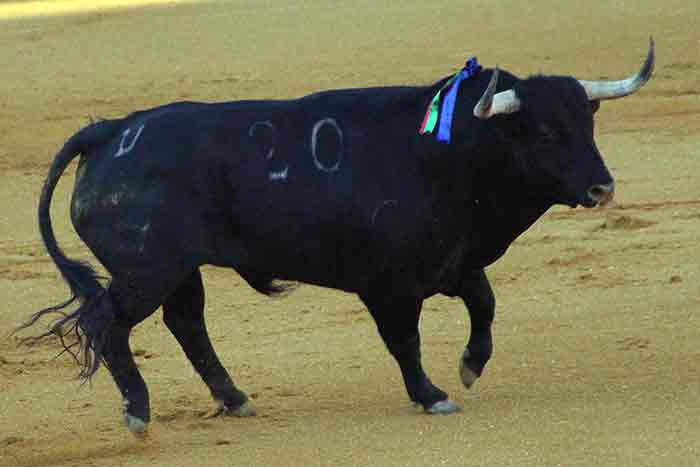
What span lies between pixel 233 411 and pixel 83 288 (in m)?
0.92

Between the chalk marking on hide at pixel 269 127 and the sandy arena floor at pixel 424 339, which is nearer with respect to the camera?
the sandy arena floor at pixel 424 339

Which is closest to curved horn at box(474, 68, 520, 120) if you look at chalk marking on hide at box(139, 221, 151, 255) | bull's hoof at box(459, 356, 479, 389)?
bull's hoof at box(459, 356, 479, 389)

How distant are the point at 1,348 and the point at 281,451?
9.33ft

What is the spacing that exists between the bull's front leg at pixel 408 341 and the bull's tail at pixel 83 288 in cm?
119

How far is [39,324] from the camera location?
10.2 meters

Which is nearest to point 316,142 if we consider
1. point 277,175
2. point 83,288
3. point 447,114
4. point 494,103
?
point 277,175

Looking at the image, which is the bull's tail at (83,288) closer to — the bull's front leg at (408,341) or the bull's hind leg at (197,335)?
the bull's hind leg at (197,335)

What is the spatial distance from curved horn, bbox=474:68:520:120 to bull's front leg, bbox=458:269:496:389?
870 millimetres

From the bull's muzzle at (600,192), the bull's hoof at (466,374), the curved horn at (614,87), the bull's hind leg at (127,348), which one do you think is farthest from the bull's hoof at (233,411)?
the curved horn at (614,87)

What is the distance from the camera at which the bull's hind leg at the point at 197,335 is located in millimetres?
8055

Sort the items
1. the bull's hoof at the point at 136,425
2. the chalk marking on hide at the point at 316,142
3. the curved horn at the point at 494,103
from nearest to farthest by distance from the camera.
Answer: the curved horn at the point at 494,103
the bull's hoof at the point at 136,425
the chalk marking on hide at the point at 316,142

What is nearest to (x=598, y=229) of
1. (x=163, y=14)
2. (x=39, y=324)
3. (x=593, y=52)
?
(x=39, y=324)

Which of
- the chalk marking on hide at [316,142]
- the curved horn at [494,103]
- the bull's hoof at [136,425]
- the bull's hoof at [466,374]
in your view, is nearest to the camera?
the curved horn at [494,103]

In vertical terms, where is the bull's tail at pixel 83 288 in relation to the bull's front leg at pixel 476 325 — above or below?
above
